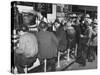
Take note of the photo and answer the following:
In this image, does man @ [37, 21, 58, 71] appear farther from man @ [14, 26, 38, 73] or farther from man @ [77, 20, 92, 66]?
man @ [77, 20, 92, 66]

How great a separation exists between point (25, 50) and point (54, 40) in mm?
665

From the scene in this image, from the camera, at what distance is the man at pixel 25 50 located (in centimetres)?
489

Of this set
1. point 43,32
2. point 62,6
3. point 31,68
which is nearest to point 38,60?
point 31,68

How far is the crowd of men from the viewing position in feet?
16.2

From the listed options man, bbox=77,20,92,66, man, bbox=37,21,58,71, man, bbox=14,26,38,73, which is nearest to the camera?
man, bbox=14,26,38,73

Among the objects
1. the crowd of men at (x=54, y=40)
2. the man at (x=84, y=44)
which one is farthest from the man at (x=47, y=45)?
the man at (x=84, y=44)

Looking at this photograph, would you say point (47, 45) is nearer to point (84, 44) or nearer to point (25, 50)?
point (25, 50)

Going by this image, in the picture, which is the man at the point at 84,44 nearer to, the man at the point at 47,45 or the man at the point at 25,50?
the man at the point at 47,45

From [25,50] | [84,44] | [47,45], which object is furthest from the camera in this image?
[84,44]

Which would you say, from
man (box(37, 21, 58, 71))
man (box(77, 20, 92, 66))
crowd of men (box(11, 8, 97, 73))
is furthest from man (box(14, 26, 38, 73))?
man (box(77, 20, 92, 66))

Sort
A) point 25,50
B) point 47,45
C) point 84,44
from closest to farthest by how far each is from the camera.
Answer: point 25,50
point 47,45
point 84,44

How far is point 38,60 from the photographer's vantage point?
16.7 ft

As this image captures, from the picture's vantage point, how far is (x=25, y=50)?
495 centimetres

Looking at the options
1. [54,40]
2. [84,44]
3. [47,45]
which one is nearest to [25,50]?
Result: [47,45]
